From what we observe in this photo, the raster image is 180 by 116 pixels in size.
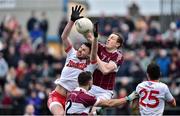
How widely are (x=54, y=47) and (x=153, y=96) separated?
17062 millimetres

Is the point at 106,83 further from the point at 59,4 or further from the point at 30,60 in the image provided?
the point at 59,4

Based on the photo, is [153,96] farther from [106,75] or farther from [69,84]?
[69,84]

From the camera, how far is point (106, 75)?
1667 cm

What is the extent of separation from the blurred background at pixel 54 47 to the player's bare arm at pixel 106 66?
662cm

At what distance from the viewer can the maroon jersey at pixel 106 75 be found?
1664cm

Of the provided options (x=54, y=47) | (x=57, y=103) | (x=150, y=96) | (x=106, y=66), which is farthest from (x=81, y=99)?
(x=54, y=47)

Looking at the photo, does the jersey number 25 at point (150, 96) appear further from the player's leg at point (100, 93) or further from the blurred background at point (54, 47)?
the blurred background at point (54, 47)

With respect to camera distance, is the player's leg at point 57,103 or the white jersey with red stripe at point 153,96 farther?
the player's leg at point 57,103

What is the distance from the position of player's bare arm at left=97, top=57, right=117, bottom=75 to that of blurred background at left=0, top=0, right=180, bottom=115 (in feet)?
21.7

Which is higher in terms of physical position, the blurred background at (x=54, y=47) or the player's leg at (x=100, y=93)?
the player's leg at (x=100, y=93)

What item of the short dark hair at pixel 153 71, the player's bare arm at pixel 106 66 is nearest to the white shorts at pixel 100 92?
the player's bare arm at pixel 106 66

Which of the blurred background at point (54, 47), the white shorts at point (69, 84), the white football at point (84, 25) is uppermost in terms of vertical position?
the white football at point (84, 25)

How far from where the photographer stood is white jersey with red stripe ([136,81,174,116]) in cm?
1528

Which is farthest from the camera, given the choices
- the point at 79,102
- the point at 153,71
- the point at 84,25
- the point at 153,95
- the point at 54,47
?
the point at 54,47
